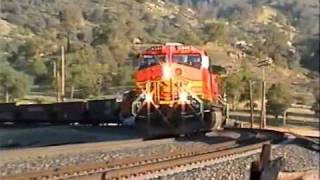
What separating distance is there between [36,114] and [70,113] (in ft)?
4.81

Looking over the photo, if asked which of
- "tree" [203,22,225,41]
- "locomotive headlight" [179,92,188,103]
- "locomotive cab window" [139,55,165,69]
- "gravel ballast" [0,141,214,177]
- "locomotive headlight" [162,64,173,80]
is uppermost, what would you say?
"tree" [203,22,225,41]

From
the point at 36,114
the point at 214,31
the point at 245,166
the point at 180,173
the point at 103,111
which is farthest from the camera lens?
the point at 103,111

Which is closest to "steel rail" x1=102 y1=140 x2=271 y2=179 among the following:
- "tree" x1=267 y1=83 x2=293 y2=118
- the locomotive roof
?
the locomotive roof

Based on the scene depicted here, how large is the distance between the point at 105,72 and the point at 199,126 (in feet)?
11.5

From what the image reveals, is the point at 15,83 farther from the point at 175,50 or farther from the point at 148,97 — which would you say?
the point at 148,97

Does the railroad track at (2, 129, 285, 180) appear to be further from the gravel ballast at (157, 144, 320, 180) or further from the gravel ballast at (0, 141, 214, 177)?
the gravel ballast at (0, 141, 214, 177)

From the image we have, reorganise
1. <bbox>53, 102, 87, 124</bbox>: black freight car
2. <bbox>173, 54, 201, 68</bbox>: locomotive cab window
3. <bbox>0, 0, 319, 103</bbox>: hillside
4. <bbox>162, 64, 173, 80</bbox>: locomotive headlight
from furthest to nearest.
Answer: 1. <bbox>53, 102, 87, 124</bbox>: black freight car
2. <bbox>162, 64, 173, 80</bbox>: locomotive headlight
3. <bbox>173, 54, 201, 68</bbox>: locomotive cab window
4. <bbox>0, 0, 319, 103</bbox>: hillside

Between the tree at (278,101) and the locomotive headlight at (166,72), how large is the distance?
18.1 ft

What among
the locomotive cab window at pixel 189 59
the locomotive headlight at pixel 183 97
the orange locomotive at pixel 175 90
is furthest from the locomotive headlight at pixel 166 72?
the locomotive headlight at pixel 183 97

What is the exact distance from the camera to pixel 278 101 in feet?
81.9

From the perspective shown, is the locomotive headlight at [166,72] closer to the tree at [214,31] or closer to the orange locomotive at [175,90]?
the orange locomotive at [175,90]

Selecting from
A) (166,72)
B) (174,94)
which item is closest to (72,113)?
(166,72)

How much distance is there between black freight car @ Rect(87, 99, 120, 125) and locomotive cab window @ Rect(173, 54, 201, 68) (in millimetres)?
3311

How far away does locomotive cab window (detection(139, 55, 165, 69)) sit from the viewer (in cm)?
1670
